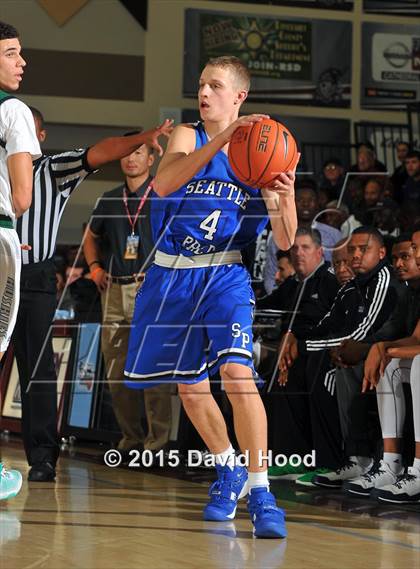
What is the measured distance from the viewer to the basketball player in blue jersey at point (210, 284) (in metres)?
4.41

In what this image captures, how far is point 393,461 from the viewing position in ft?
18.7

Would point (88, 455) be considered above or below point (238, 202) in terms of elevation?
below

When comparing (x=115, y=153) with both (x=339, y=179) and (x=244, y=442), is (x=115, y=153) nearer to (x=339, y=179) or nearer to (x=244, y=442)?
(x=244, y=442)

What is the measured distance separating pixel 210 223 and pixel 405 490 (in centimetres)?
191

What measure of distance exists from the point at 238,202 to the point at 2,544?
1.81 metres

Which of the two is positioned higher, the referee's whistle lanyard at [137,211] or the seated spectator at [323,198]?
the seated spectator at [323,198]

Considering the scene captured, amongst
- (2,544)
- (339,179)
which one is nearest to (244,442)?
(2,544)

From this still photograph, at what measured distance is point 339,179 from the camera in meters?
11.9

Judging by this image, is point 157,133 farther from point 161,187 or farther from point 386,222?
point 386,222

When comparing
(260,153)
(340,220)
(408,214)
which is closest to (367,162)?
(408,214)

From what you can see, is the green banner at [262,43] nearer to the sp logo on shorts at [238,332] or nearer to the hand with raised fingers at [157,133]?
the hand with raised fingers at [157,133]

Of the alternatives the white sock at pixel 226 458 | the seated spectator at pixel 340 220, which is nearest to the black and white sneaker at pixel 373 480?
the white sock at pixel 226 458

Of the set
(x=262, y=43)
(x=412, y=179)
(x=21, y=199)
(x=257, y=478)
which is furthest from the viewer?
(x=262, y=43)

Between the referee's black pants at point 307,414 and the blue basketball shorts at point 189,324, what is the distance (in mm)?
1720
